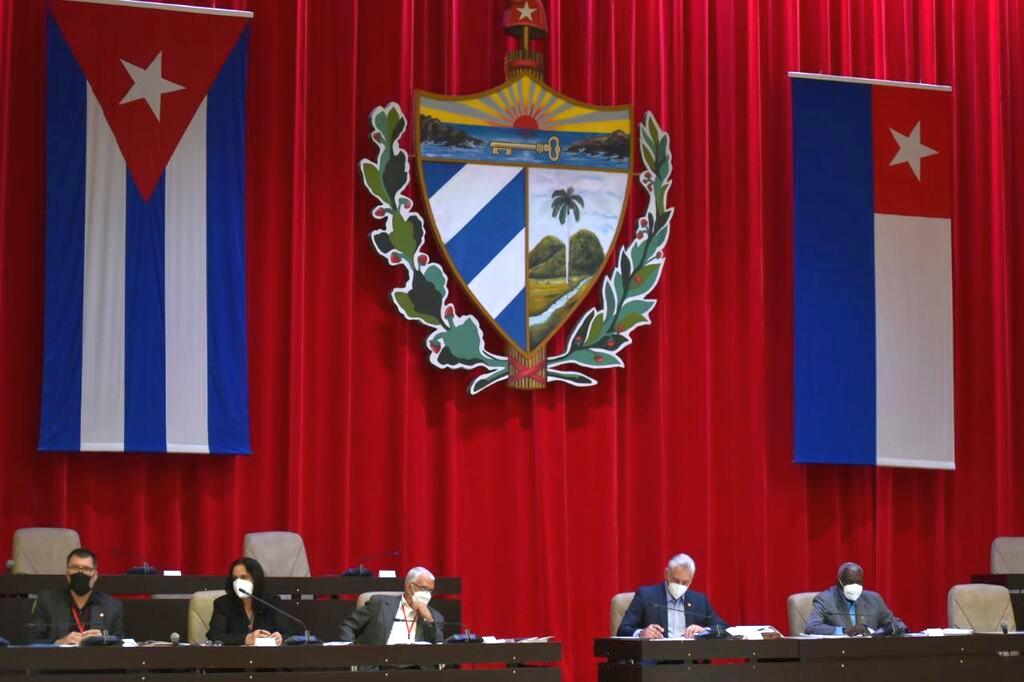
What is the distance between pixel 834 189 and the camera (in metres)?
9.36

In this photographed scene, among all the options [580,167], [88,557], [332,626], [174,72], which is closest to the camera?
[88,557]

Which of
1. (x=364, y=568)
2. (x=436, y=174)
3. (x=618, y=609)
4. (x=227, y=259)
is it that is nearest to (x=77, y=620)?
(x=364, y=568)

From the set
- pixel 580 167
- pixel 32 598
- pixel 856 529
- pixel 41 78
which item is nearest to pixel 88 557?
pixel 32 598

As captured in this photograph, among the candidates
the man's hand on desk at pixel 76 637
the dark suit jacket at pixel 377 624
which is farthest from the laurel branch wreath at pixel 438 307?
the man's hand on desk at pixel 76 637

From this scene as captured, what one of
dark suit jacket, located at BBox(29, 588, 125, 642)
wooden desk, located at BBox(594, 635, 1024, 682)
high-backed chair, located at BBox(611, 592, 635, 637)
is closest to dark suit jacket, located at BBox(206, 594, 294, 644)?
dark suit jacket, located at BBox(29, 588, 125, 642)

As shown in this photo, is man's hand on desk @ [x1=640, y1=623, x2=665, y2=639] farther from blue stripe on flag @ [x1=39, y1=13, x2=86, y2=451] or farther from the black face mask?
blue stripe on flag @ [x1=39, y1=13, x2=86, y2=451]

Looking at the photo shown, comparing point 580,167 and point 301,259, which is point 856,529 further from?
point 301,259

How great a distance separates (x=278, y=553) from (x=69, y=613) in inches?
54.2

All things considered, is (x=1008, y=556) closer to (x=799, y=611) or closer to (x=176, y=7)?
(x=799, y=611)

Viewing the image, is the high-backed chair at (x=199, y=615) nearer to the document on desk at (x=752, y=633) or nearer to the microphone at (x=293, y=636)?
the microphone at (x=293, y=636)

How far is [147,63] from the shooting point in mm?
8172

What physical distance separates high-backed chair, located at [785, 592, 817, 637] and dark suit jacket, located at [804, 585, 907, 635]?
0.06m

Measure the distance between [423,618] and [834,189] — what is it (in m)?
4.13

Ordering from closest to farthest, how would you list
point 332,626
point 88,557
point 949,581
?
point 88,557 → point 332,626 → point 949,581
